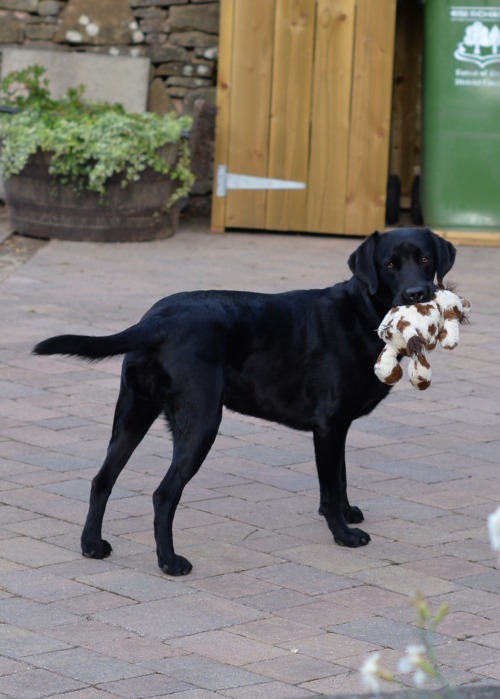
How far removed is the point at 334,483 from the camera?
4234mm

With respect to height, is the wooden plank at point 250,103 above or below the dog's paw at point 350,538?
above

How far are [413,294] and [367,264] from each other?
197 millimetres

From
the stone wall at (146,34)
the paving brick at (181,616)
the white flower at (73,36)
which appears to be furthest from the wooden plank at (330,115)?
the paving brick at (181,616)

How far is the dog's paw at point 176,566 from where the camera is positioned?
3967 millimetres

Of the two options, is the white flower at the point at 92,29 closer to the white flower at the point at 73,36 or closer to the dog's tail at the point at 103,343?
the white flower at the point at 73,36

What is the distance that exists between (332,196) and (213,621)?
672 cm

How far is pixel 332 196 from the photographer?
32.8ft

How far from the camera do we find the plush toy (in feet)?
13.2

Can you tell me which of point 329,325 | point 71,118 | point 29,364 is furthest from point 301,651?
point 71,118

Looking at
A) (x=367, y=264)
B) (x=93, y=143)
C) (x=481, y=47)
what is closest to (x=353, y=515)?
(x=367, y=264)

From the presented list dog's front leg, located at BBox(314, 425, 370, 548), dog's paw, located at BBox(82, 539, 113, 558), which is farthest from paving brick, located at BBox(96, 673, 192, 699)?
dog's front leg, located at BBox(314, 425, 370, 548)

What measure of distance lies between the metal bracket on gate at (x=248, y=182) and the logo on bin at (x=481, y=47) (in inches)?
61.4

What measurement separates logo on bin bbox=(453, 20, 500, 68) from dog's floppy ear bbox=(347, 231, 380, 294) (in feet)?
19.7

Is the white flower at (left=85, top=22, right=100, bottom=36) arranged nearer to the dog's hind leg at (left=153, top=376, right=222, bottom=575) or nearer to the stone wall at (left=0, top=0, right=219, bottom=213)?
the stone wall at (left=0, top=0, right=219, bottom=213)
